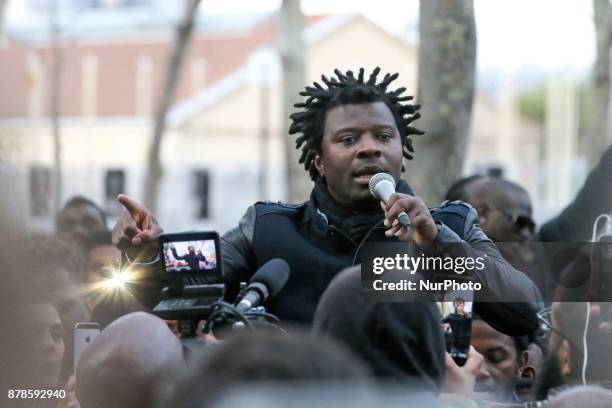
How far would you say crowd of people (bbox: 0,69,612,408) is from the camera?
11.6 ft

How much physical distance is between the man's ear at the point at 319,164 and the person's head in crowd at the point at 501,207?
208 cm

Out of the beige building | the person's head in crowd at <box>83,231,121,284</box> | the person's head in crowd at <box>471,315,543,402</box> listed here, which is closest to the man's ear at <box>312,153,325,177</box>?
the person's head in crowd at <box>471,315,543,402</box>

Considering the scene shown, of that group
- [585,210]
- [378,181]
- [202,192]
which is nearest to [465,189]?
[585,210]

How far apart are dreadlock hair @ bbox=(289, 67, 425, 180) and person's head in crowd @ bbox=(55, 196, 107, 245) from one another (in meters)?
2.83

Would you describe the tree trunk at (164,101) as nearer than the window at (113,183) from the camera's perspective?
Yes

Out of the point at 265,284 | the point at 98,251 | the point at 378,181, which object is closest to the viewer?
the point at 265,284

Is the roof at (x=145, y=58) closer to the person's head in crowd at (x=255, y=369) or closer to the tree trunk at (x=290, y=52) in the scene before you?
the tree trunk at (x=290, y=52)

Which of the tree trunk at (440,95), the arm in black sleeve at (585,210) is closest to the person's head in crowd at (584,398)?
the arm in black sleeve at (585,210)

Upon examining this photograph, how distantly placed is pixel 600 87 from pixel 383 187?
10.6 meters

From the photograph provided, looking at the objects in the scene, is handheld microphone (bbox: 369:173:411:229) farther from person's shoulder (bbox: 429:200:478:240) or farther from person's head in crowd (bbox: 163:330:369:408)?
person's head in crowd (bbox: 163:330:369:408)

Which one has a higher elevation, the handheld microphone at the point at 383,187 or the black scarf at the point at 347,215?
the handheld microphone at the point at 383,187

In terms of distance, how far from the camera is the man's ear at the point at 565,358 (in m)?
4.75

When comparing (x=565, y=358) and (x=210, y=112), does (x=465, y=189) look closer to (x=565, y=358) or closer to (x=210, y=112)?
(x=565, y=358)

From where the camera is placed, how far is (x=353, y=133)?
448 centimetres
